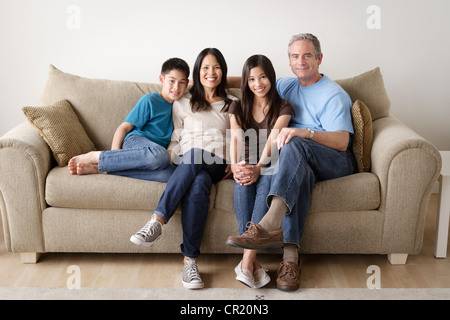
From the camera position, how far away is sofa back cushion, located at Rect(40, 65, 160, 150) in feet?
9.18

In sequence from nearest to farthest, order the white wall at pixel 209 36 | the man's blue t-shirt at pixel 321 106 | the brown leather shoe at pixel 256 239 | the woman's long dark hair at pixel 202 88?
the brown leather shoe at pixel 256 239 < the man's blue t-shirt at pixel 321 106 < the woman's long dark hair at pixel 202 88 < the white wall at pixel 209 36

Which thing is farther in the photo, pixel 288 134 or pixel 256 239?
pixel 288 134

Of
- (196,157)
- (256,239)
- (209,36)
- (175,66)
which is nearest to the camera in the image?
(256,239)

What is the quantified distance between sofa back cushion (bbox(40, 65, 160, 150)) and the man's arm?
906 millimetres

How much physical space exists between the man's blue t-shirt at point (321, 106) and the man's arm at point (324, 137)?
1.8 inches

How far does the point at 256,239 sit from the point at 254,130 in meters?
0.66

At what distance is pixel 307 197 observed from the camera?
7.41 feet

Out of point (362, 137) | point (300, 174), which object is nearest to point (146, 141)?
point (300, 174)

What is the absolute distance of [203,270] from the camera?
2.37m

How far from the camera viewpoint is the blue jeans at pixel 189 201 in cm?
226

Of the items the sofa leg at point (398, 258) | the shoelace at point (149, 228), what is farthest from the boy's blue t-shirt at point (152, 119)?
the sofa leg at point (398, 258)

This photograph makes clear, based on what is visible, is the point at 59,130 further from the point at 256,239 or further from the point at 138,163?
the point at 256,239

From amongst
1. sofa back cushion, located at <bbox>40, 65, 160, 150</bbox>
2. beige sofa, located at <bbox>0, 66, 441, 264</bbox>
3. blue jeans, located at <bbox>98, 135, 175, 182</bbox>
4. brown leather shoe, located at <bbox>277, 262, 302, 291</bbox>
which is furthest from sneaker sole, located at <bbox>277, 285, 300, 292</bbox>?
sofa back cushion, located at <bbox>40, 65, 160, 150</bbox>

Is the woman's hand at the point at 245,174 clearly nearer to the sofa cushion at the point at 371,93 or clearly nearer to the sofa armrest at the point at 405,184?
the sofa armrest at the point at 405,184
